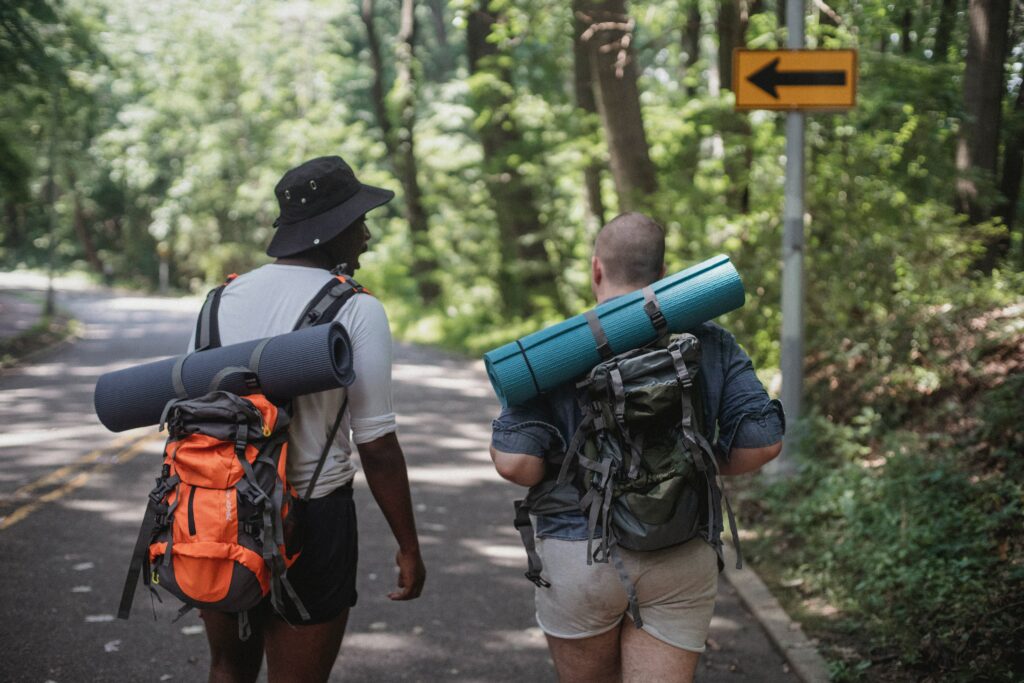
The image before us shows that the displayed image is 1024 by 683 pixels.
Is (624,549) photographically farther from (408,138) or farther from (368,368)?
(408,138)

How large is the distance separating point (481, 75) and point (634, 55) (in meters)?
4.50

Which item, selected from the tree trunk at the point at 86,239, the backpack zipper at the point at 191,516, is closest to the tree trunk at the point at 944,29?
the backpack zipper at the point at 191,516

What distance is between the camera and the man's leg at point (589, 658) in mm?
2979

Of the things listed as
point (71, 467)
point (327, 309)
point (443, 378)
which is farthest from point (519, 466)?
point (443, 378)

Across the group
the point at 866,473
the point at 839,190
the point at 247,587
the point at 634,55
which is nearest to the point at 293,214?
the point at 247,587

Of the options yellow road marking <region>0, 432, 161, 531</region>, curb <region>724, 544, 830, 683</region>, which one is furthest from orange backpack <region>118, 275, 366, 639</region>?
yellow road marking <region>0, 432, 161, 531</region>

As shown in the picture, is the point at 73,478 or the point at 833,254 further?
the point at 833,254

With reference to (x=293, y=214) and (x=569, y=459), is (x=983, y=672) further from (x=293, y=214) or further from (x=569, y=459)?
(x=293, y=214)

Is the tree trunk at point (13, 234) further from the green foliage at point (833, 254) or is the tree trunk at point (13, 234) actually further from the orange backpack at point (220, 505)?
the orange backpack at point (220, 505)

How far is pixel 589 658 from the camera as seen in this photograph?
299 cm

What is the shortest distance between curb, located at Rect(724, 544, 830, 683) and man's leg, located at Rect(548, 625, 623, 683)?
1733 millimetres

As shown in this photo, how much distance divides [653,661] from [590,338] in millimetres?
880

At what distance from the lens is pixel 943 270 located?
9547 millimetres

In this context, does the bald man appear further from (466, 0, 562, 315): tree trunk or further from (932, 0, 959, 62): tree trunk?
(466, 0, 562, 315): tree trunk
